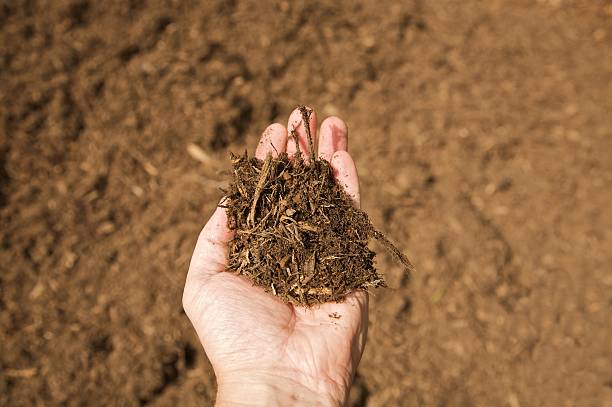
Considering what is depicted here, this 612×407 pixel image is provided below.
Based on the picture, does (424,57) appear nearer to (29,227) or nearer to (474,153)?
(474,153)

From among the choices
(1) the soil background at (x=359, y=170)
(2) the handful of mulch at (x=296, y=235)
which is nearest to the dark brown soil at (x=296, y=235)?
(2) the handful of mulch at (x=296, y=235)

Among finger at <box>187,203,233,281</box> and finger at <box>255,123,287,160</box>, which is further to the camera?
finger at <box>255,123,287,160</box>

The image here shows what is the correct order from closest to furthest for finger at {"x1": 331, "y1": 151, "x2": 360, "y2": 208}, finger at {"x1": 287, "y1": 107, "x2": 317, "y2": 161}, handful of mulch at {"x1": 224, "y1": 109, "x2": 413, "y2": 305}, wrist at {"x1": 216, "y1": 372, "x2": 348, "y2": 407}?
wrist at {"x1": 216, "y1": 372, "x2": 348, "y2": 407} < handful of mulch at {"x1": 224, "y1": 109, "x2": 413, "y2": 305} < finger at {"x1": 331, "y1": 151, "x2": 360, "y2": 208} < finger at {"x1": 287, "y1": 107, "x2": 317, "y2": 161}

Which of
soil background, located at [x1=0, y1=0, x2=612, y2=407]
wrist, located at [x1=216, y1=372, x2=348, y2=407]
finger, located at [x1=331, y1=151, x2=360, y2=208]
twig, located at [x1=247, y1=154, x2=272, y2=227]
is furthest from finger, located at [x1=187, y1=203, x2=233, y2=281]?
soil background, located at [x1=0, y1=0, x2=612, y2=407]

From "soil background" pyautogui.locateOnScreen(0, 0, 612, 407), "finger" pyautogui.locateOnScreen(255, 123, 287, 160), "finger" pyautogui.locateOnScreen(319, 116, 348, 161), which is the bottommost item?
"soil background" pyautogui.locateOnScreen(0, 0, 612, 407)

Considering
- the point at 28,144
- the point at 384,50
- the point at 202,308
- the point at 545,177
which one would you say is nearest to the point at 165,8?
the point at 28,144

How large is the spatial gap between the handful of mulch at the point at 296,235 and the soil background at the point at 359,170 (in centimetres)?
148

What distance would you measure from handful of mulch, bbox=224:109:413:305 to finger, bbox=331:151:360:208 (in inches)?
6.9

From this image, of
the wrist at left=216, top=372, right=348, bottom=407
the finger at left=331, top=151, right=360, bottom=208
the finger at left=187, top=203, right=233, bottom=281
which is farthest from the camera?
the finger at left=331, top=151, right=360, bottom=208

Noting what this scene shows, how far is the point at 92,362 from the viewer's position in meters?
3.73

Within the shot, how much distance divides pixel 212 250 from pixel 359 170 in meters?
2.27

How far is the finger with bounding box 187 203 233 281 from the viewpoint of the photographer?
107 inches

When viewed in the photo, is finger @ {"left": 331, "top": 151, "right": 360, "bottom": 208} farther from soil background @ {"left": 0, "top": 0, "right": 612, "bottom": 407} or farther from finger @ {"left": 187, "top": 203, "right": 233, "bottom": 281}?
soil background @ {"left": 0, "top": 0, "right": 612, "bottom": 407}

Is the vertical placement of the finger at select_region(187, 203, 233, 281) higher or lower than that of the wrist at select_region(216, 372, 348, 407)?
higher
